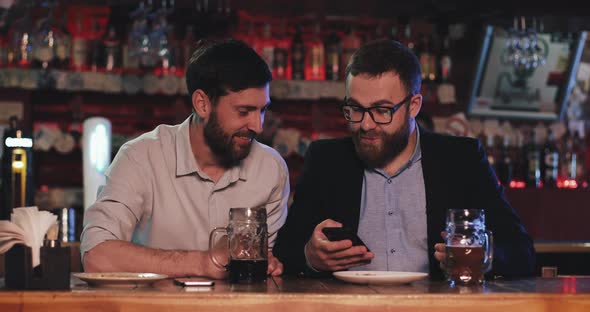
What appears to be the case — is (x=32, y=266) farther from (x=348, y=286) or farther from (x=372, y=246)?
(x=372, y=246)

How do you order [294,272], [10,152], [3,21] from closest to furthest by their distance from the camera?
[294,272] → [10,152] → [3,21]

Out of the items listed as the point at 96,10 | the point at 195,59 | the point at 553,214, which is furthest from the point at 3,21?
the point at 553,214

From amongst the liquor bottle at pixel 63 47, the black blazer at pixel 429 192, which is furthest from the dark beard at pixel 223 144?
the liquor bottle at pixel 63 47

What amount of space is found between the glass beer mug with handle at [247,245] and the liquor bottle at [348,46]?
12.0ft

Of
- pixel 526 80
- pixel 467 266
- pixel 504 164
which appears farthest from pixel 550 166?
pixel 467 266

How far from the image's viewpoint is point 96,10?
19.3 ft

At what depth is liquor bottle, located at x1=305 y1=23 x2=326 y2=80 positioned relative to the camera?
595 cm

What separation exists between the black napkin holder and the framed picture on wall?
180 inches

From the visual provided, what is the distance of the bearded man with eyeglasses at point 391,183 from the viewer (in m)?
2.85

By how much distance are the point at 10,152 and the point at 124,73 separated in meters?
1.70

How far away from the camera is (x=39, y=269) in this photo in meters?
2.04

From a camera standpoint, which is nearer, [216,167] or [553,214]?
[216,167]

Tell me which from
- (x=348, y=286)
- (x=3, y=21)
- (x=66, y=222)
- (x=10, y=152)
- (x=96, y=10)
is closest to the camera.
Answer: (x=348, y=286)

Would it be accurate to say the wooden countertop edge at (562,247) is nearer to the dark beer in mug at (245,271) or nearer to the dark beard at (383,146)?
the dark beard at (383,146)
